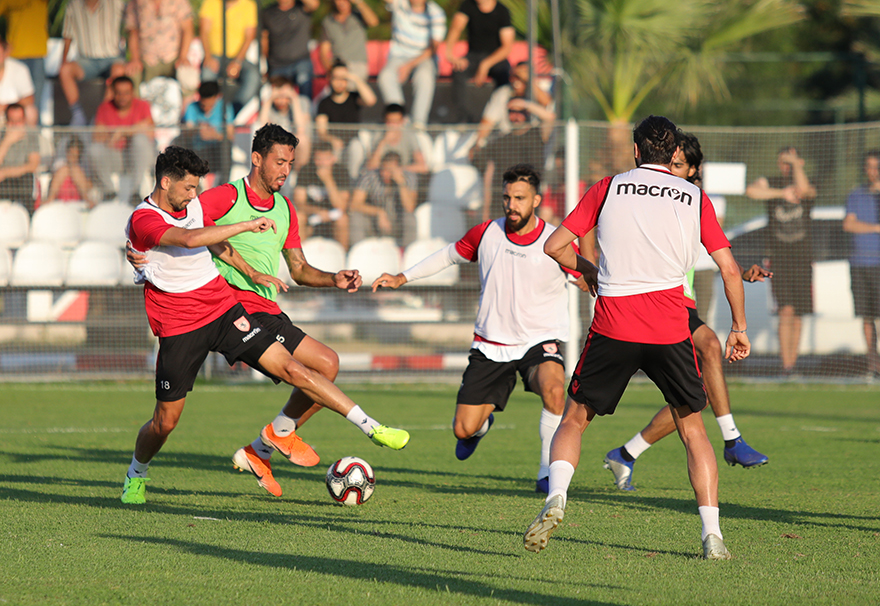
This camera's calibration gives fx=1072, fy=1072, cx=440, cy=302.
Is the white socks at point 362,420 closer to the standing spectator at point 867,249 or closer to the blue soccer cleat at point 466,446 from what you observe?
the blue soccer cleat at point 466,446

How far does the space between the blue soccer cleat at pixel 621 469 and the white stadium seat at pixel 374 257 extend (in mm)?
7331

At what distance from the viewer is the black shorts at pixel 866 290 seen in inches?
545

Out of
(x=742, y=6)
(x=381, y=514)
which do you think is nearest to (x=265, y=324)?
(x=381, y=514)

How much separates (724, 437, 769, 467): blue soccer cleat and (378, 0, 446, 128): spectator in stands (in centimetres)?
1022

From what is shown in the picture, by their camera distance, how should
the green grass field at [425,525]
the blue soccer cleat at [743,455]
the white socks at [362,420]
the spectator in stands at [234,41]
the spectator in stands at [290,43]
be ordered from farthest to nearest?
1. the spectator in stands at [290,43]
2. the spectator in stands at [234,41]
3. the blue soccer cleat at [743,455]
4. the white socks at [362,420]
5. the green grass field at [425,525]

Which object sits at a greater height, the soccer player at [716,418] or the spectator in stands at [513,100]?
the spectator in stands at [513,100]

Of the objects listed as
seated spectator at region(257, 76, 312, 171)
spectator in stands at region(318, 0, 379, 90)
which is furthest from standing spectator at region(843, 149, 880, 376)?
seated spectator at region(257, 76, 312, 171)

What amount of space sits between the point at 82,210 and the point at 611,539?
10.4m

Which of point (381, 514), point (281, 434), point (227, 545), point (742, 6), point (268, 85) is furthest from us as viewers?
point (742, 6)

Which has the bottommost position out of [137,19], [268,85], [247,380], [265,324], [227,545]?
[247,380]

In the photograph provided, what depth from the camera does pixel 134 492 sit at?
6605 millimetres

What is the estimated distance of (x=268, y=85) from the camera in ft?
52.6

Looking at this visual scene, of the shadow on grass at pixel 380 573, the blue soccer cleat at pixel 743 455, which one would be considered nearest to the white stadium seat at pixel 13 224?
the shadow on grass at pixel 380 573

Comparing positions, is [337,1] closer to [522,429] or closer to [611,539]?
[522,429]
